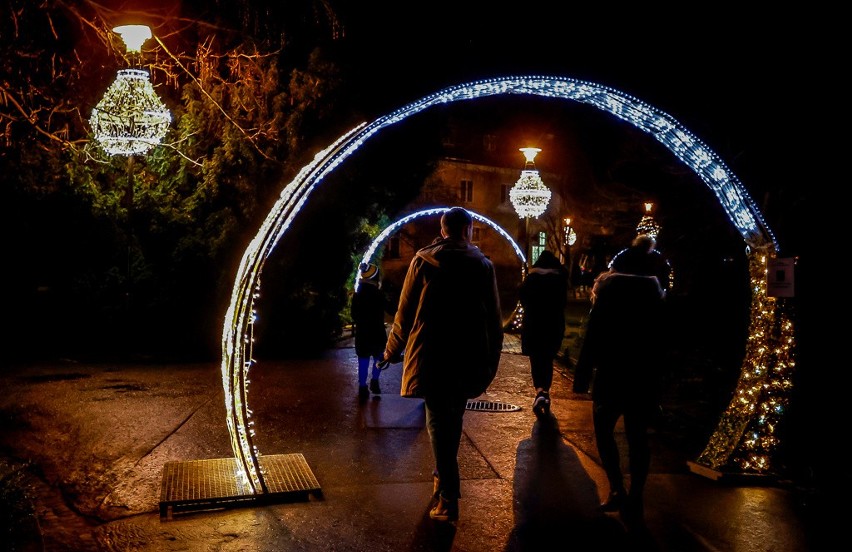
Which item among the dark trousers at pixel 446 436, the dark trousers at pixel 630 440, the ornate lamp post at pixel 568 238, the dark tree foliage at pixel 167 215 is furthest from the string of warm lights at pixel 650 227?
the ornate lamp post at pixel 568 238

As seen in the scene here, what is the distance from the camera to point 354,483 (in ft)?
18.3

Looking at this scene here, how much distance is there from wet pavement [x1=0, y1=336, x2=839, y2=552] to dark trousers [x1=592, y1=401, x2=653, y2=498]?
282 millimetres

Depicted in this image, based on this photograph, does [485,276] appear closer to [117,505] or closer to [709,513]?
[709,513]

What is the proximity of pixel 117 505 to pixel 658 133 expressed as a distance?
5.54 m

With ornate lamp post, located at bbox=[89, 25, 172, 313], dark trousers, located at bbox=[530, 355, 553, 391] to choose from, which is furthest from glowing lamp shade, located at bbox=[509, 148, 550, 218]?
ornate lamp post, located at bbox=[89, 25, 172, 313]

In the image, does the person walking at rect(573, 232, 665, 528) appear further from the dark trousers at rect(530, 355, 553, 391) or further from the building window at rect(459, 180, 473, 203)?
the building window at rect(459, 180, 473, 203)

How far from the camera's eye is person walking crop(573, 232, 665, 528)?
5031 mm

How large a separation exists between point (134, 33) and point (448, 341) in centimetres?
539

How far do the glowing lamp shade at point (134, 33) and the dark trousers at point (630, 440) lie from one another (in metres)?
6.24

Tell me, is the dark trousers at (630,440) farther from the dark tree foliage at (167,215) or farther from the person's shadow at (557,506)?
the dark tree foliage at (167,215)

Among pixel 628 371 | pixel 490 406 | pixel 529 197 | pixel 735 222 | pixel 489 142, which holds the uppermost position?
pixel 489 142

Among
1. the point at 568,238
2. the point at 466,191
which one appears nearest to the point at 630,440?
the point at 568,238

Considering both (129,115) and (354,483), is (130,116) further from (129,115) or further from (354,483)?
(354,483)

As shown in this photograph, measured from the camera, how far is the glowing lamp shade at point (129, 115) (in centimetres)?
920
